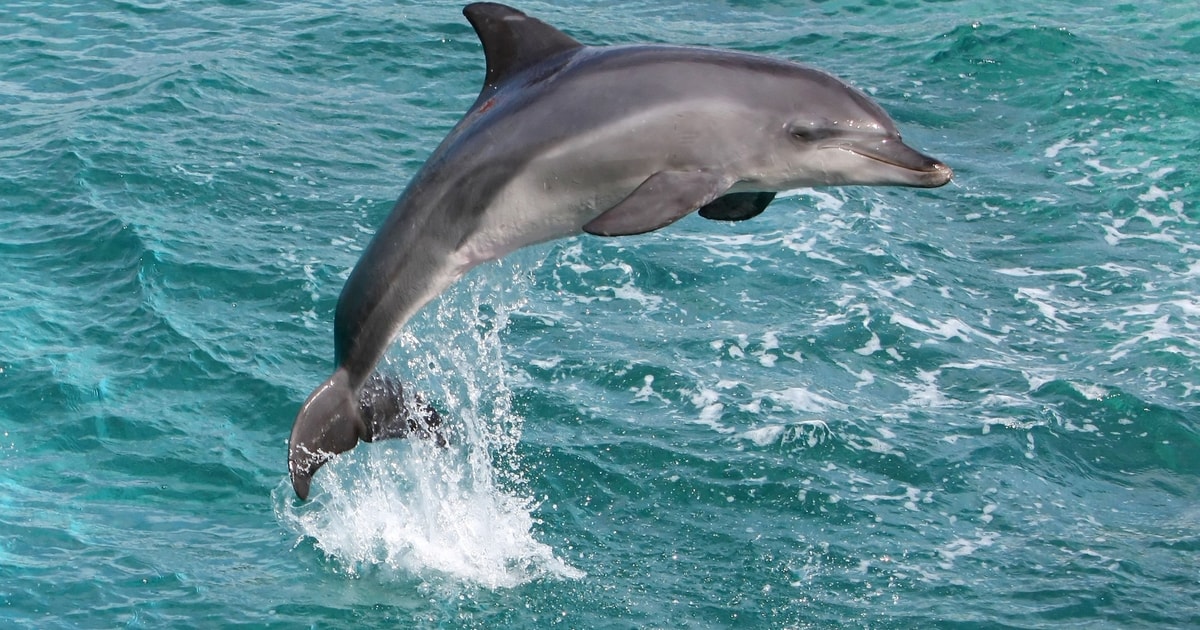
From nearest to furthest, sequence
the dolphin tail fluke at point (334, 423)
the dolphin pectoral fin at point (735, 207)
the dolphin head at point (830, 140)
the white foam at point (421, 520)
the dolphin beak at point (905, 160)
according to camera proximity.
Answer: the dolphin beak at point (905, 160) → the dolphin head at point (830, 140) → the dolphin pectoral fin at point (735, 207) → the dolphin tail fluke at point (334, 423) → the white foam at point (421, 520)

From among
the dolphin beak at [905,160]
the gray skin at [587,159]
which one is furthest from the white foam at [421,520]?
the dolphin beak at [905,160]

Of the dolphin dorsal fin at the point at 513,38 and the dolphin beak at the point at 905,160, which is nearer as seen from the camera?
the dolphin beak at the point at 905,160

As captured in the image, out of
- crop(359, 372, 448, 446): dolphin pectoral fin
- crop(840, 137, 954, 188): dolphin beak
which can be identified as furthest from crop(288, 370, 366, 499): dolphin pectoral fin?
crop(840, 137, 954, 188): dolphin beak

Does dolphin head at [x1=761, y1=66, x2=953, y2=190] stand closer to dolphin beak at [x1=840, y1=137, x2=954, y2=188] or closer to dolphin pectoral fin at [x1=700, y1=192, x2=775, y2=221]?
dolphin beak at [x1=840, y1=137, x2=954, y2=188]

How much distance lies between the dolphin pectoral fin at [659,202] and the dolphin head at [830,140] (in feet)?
1.15

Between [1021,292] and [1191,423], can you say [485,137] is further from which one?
[1021,292]

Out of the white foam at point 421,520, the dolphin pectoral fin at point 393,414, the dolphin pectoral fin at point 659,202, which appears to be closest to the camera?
the dolphin pectoral fin at point 659,202

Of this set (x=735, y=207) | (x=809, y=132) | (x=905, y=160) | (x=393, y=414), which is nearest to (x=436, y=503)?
(x=393, y=414)

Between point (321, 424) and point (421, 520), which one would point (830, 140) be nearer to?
point (321, 424)

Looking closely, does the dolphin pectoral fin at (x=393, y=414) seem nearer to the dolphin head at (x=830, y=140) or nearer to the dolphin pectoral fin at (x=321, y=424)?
the dolphin pectoral fin at (x=321, y=424)

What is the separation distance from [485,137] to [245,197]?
843cm

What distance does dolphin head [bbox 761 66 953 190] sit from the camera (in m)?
6.73

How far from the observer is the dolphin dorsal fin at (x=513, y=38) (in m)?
7.41

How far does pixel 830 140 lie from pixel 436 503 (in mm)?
4776
